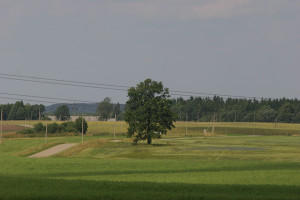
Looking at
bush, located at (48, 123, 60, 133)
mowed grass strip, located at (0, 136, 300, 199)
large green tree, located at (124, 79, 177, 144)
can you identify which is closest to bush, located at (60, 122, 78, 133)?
bush, located at (48, 123, 60, 133)

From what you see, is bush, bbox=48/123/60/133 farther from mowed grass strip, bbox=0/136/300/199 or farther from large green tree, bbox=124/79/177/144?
mowed grass strip, bbox=0/136/300/199

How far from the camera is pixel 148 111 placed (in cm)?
9438

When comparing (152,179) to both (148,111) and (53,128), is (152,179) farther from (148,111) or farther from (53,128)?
(53,128)

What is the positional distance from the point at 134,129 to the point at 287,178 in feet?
185

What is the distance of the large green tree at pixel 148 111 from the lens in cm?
9312

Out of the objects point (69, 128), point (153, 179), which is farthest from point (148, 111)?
point (69, 128)

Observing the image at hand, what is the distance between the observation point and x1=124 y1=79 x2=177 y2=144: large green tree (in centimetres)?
9312

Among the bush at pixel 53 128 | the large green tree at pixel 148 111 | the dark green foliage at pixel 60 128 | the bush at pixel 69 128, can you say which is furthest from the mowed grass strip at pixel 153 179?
the bush at pixel 69 128

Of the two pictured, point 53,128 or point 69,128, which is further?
point 69,128

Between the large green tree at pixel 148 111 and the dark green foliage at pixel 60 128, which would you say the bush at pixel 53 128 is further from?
the large green tree at pixel 148 111

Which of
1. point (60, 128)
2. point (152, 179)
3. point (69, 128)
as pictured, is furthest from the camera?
point (60, 128)

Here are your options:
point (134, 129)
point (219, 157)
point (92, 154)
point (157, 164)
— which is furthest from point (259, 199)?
point (134, 129)

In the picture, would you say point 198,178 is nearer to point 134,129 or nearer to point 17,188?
point 17,188

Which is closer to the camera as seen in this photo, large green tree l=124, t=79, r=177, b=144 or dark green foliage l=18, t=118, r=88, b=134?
large green tree l=124, t=79, r=177, b=144
